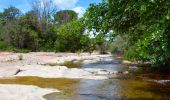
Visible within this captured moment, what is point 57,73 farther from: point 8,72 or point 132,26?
point 132,26

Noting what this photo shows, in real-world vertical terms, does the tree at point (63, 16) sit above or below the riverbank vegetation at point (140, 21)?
above

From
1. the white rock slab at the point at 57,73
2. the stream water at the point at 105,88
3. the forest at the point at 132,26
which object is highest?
the forest at the point at 132,26

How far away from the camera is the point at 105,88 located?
22391 millimetres

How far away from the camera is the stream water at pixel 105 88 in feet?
62.9

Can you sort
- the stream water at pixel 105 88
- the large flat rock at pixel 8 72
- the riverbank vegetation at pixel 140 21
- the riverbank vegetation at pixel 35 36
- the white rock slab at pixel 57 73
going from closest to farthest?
the riverbank vegetation at pixel 140 21, the stream water at pixel 105 88, the large flat rock at pixel 8 72, the white rock slab at pixel 57 73, the riverbank vegetation at pixel 35 36

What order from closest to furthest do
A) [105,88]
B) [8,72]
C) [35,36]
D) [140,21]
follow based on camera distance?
1. [140,21]
2. [105,88]
3. [8,72]
4. [35,36]

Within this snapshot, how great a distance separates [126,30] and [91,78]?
4403 millimetres

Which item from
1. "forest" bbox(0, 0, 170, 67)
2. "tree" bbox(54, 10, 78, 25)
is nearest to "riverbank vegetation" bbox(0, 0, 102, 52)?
"tree" bbox(54, 10, 78, 25)

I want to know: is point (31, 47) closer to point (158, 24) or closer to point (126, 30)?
point (126, 30)

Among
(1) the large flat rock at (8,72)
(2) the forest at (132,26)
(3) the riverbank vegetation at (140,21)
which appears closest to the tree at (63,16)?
(2) the forest at (132,26)

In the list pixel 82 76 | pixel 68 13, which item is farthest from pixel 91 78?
pixel 68 13

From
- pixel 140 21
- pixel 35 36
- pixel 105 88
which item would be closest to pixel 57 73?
pixel 105 88

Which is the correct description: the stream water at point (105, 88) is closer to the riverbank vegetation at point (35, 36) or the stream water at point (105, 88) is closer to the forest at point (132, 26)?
the forest at point (132, 26)

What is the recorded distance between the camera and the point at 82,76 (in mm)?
28078
